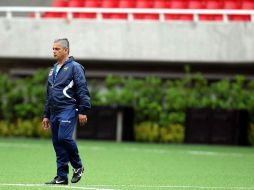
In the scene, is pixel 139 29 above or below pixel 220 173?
above

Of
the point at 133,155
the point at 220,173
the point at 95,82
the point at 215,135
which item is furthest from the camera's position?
the point at 95,82

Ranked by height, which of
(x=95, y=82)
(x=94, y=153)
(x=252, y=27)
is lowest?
(x=94, y=153)

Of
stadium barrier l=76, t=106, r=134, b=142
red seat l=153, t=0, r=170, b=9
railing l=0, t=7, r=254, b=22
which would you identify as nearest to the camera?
railing l=0, t=7, r=254, b=22

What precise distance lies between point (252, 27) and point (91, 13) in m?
6.33

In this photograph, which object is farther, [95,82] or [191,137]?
[95,82]

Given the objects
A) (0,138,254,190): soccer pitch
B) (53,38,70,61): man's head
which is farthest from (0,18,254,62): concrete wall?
(53,38,70,61): man's head

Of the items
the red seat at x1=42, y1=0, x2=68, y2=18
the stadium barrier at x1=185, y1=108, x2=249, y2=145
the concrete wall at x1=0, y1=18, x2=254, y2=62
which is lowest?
the stadium barrier at x1=185, y1=108, x2=249, y2=145

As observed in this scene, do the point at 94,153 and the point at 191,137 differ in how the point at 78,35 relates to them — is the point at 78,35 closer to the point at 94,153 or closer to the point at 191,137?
the point at 191,137

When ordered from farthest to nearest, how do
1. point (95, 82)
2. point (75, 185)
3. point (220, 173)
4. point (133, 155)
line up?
point (95, 82) → point (133, 155) → point (220, 173) → point (75, 185)

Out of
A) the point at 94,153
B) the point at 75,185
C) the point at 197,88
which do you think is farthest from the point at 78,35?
the point at 75,185

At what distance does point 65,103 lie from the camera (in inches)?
471

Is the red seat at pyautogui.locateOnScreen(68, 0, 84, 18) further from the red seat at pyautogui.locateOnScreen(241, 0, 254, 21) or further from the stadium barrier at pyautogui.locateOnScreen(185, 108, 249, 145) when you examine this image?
the stadium barrier at pyautogui.locateOnScreen(185, 108, 249, 145)

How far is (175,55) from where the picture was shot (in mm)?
28547

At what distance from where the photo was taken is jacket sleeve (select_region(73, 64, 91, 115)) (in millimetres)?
11812
